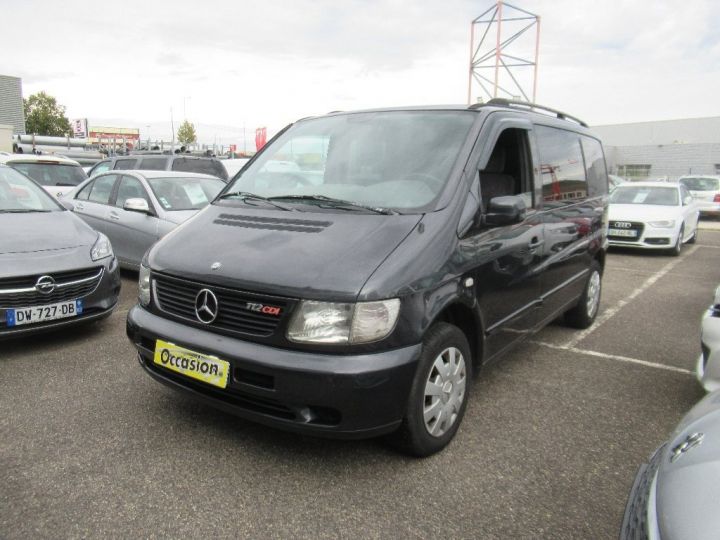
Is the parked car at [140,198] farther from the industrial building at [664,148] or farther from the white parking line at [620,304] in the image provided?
the industrial building at [664,148]

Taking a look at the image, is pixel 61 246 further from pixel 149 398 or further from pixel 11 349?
pixel 149 398

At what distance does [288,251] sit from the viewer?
2609mm

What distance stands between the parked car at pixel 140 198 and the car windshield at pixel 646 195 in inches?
325

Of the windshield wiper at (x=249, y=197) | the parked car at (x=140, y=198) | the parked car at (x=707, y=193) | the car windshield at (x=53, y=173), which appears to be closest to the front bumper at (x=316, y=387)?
the windshield wiper at (x=249, y=197)

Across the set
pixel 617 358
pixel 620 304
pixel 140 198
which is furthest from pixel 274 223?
pixel 620 304

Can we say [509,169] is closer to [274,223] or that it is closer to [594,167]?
[274,223]

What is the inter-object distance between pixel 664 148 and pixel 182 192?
43679 millimetres

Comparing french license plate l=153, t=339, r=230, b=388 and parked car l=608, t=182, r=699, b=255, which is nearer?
french license plate l=153, t=339, r=230, b=388

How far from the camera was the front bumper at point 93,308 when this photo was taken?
3.93 m

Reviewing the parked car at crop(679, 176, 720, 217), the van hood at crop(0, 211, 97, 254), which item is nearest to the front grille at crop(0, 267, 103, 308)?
the van hood at crop(0, 211, 97, 254)

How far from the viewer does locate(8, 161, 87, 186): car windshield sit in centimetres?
991

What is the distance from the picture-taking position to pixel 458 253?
109 inches

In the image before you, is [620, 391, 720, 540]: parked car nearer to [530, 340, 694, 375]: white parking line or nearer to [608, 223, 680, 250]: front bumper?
[530, 340, 694, 375]: white parking line

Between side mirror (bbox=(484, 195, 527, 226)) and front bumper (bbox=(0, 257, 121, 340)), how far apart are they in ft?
10.5
